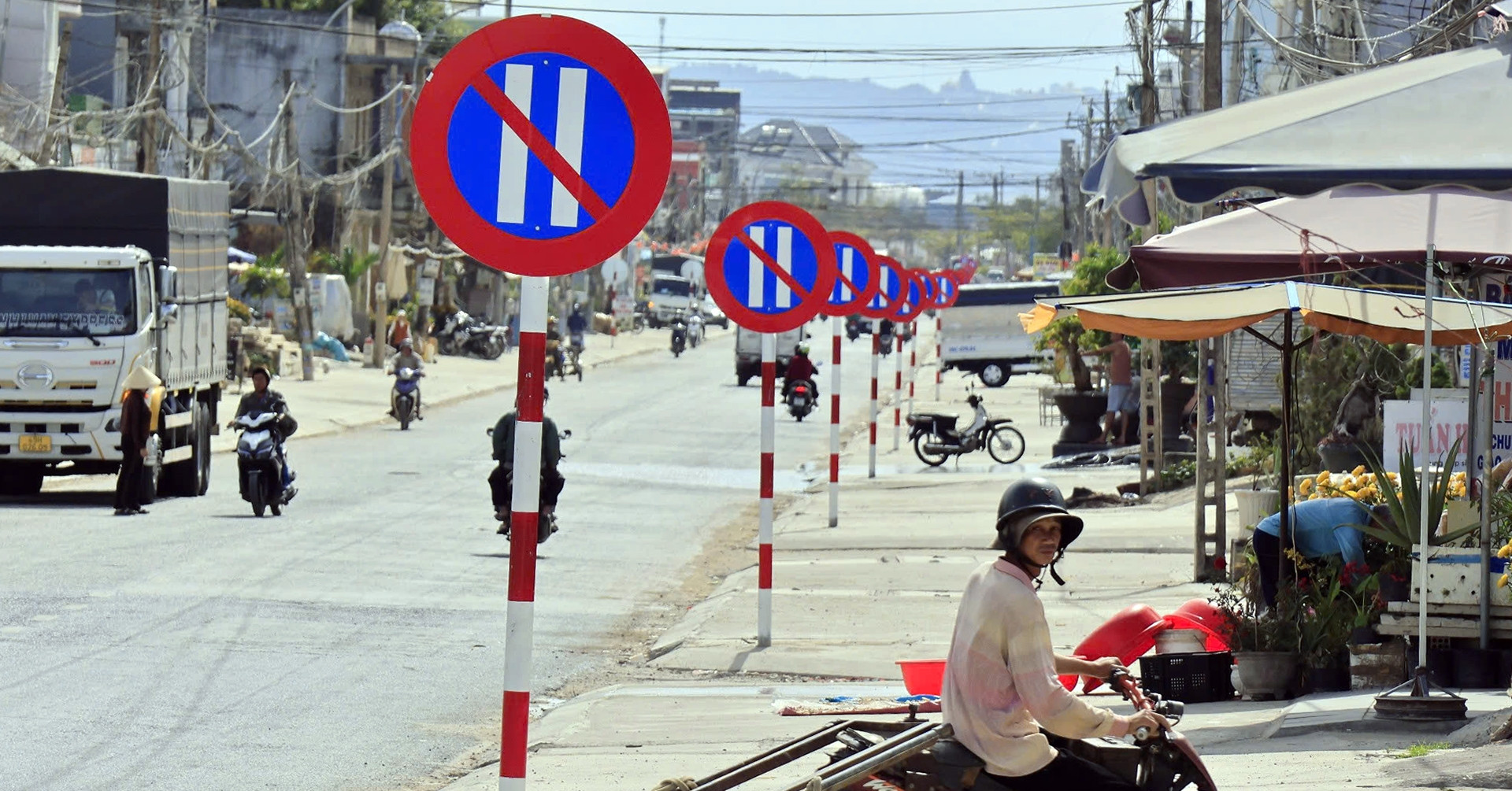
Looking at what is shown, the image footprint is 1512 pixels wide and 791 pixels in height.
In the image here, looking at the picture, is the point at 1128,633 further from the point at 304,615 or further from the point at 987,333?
the point at 987,333

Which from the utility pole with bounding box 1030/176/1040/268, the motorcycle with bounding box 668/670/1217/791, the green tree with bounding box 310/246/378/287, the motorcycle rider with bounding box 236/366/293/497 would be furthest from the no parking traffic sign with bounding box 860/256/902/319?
the utility pole with bounding box 1030/176/1040/268

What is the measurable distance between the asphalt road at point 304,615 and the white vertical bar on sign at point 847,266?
119 inches

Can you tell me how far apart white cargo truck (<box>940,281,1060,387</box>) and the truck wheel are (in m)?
36.8

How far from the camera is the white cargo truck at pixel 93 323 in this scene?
2031 centimetres

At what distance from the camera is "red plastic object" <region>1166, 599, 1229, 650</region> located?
10.2 m

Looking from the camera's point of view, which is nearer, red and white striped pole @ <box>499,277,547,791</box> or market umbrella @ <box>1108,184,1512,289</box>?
red and white striped pole @ <box>499,277,547,791</box>

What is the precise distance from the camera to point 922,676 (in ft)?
26.6

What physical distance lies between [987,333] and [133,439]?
130ft

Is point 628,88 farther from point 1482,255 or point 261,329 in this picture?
point 261,329

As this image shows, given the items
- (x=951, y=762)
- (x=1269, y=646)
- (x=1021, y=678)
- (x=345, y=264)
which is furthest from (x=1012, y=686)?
(x=345, y=264)

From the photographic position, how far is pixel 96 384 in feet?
67.3

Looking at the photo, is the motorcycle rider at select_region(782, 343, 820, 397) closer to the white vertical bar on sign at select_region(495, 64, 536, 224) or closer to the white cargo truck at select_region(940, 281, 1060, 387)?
the white cargo truck at select_region(940, 281, 1060, 387)

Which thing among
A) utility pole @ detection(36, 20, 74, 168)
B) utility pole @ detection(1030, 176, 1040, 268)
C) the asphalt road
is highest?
utility pole @ detection(1030, 176, 1040, 268)

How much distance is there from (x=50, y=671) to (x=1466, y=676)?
23.8 feet
